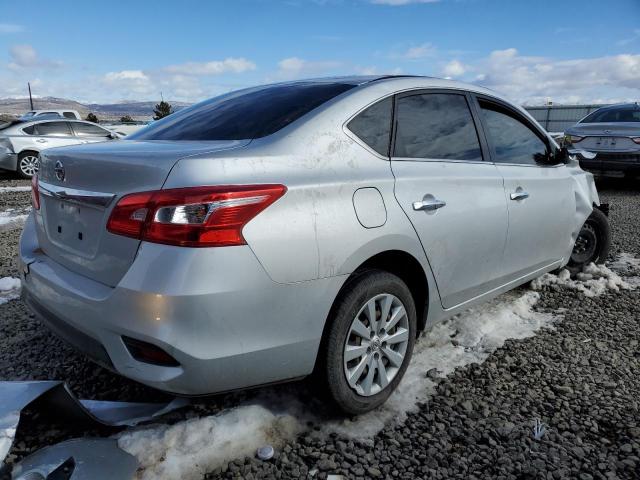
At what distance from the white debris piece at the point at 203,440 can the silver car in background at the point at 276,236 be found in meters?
0.35

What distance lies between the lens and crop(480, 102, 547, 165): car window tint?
3180 mm

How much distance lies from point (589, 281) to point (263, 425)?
3.27 m

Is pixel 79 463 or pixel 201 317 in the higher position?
pixel 201 317

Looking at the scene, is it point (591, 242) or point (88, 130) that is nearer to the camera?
point (591, 242)

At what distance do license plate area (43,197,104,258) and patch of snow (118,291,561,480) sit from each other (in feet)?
2.74

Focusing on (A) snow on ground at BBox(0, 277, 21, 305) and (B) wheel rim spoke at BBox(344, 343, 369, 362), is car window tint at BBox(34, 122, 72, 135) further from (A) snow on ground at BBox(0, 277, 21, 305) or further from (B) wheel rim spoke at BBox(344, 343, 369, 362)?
(B) wheel rim spoke at BBox(344, 343, 369, 362)

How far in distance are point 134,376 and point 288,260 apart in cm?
73

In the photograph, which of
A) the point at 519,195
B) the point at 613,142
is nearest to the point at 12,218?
the point at 519,195

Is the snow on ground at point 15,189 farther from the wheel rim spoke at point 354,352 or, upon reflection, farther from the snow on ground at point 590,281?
the wheel rim spoke at point 354,352

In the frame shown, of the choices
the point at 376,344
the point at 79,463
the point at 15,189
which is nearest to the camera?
the point at 79,463

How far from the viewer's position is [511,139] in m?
3.38

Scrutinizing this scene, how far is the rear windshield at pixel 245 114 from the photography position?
233cm

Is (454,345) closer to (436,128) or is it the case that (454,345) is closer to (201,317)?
(436,128)

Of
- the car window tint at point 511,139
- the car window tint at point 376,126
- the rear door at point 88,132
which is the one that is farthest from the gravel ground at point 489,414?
the rear door at point 88,132
